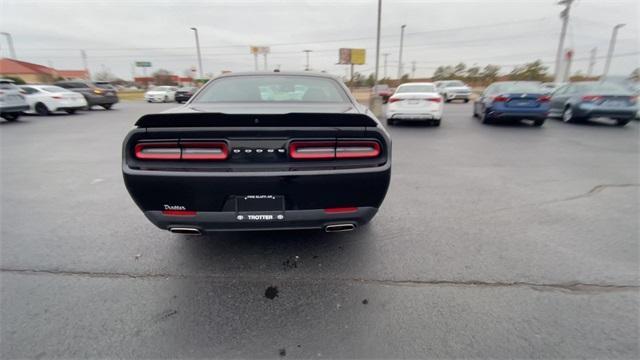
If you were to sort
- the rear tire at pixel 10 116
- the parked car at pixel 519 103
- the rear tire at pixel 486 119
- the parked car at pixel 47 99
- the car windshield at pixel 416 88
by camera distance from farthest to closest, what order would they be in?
Result: the parked car at pixel 47 99 → the rear tire at pixel 10 116 → the rear tire at pixel 486 119 → the car windshield at pixel 416 88 → the parked car at pixel 519 103

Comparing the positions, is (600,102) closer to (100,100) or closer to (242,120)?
(242,120)

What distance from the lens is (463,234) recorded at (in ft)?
10.1

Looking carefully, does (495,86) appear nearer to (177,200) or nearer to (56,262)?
(177,200)

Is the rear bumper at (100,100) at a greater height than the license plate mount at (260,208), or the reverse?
the rear bumper at (100,100)

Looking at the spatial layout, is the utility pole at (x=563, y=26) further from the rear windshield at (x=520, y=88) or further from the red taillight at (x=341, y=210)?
the red taillight at (x=341, y=210)

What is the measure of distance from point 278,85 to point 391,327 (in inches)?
104

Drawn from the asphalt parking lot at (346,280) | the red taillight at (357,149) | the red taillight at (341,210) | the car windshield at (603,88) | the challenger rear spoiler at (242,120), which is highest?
the car windshield at (603,88)

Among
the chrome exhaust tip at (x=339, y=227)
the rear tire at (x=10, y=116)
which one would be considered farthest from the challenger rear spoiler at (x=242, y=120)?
the rear tire at (x=10, y=116)

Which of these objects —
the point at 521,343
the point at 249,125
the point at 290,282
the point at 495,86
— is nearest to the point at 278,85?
the point at 249,125

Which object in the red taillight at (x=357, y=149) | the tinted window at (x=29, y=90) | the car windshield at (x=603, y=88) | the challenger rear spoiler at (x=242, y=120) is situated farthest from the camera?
the tinted window at (x=29, y=90)

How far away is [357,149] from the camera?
2115 millimetres

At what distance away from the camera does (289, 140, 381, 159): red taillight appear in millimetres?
2064

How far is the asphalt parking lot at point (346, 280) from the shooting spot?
182 centimetres

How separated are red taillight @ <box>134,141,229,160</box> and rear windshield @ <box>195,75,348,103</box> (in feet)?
3.79
